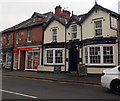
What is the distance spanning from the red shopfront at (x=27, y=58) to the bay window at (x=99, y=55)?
7659 mm

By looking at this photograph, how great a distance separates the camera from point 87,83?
39.5 feet

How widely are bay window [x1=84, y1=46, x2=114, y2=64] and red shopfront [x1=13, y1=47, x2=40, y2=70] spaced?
766 cm

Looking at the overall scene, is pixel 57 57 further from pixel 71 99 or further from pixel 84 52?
pixel 71 99

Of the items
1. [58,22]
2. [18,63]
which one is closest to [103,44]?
[58,22]

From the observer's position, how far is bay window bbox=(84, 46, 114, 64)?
15.8 metres

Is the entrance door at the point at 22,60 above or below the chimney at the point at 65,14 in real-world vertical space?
below

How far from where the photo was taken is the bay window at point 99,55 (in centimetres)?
1577

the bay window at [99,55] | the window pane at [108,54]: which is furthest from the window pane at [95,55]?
the window pane at [108,54]

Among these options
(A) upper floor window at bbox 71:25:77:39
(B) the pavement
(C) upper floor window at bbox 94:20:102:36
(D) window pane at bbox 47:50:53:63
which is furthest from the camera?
(D) window pane at bbox 47:50:53:63

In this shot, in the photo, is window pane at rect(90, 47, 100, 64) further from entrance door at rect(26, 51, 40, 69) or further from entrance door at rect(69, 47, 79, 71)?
entrance door at rect(26, 51, 40, 69)

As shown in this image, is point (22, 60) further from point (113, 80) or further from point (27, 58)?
point (113, 80)

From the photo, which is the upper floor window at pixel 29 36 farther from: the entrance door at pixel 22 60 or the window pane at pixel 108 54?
the window pane at pixel 108 54

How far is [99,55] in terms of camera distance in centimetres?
1623

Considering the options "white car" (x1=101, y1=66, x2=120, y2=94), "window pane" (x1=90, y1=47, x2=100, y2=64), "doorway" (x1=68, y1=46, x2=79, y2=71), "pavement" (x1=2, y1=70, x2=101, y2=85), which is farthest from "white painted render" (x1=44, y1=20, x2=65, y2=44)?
"white car" (x1=101, y1=66, x2=120, y2=94)
